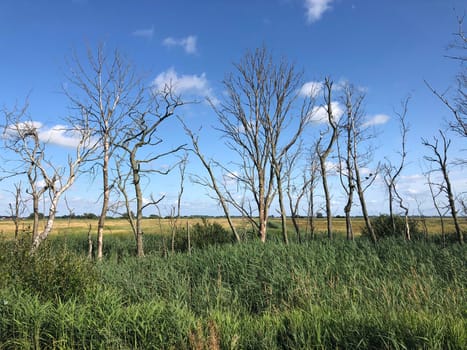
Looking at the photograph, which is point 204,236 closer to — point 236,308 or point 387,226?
point 387,226

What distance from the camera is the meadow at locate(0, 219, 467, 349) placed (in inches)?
141

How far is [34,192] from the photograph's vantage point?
36.0ft

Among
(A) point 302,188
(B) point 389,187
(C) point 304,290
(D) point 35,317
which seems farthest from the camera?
(A) point 302,188

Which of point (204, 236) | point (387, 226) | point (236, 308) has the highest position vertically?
point (387, 226)

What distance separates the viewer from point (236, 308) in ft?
17.4

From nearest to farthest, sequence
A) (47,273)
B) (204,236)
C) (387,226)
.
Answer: (47,273)
(204,236)
(387,226)

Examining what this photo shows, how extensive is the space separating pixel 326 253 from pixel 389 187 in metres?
7.82

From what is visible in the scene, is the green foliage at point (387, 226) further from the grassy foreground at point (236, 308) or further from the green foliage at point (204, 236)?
the grassy foreground at point (236, 308)

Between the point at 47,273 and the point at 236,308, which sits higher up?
the point at 47,273

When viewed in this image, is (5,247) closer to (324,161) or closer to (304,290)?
(304,290)

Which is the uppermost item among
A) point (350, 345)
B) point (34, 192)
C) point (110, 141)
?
point (110, 141)

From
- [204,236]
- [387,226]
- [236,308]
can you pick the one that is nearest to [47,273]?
[236,308]

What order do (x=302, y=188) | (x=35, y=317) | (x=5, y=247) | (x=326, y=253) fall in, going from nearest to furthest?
(x=35, y=317), (x=5, y=247), (x=326, y=253), (x=302, y=188)

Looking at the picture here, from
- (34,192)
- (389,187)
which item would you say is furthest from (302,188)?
(34,192)
